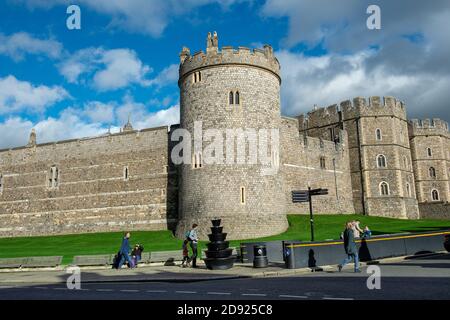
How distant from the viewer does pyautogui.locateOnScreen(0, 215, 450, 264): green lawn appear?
896 inches

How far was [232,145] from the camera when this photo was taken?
2448 centimetres

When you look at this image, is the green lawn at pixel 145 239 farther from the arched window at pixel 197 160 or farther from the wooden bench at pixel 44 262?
the arched window at pixel 197 160

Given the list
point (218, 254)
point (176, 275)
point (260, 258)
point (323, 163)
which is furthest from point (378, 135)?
point (176, 275)

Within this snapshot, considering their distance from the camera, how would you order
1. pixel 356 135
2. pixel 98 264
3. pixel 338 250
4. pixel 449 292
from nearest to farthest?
pixel 449 292 → pixel 338 250 → pixel 98 264 → pixel 356 135

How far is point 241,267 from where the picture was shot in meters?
15.3

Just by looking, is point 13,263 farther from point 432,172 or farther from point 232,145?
point 432,172

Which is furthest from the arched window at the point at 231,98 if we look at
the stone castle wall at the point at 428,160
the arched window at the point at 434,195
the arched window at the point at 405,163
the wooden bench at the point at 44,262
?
the arched window at the point at 434,195

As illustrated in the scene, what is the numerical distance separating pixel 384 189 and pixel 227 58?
67.7 feet

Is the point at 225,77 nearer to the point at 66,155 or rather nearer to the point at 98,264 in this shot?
the point at 98,264

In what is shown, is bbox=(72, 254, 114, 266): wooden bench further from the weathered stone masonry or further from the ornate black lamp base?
the weathered stone masonry

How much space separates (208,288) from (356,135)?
Answer: 104 feet

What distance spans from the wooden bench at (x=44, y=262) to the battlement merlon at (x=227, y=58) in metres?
14.0

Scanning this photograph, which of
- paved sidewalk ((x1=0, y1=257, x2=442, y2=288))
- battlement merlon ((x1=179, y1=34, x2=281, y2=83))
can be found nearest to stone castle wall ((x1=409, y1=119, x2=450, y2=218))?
battlement merlon ((x1=179, y1=34, x2=281, y2=83))
